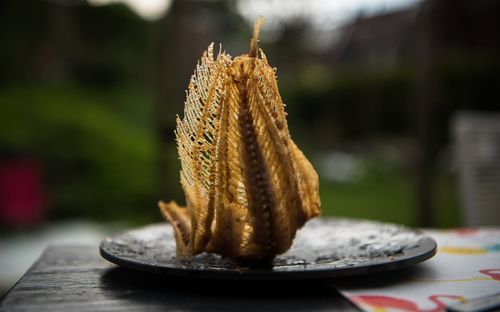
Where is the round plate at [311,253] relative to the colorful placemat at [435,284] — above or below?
above

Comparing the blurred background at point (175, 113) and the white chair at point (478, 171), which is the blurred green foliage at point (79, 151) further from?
the white chair at point (478, 171)

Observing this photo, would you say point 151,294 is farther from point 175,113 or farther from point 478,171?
point 175,113

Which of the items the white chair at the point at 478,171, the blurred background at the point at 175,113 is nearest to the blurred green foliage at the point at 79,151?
the blurred background at the point at 175,113

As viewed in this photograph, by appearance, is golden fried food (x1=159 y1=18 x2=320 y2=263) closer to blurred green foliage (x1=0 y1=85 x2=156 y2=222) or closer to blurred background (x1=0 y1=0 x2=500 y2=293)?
blurred background (x1=0 y1=0 x2=500 y2=293)

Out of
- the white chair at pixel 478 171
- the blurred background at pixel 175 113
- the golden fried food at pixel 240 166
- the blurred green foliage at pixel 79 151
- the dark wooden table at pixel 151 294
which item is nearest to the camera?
the dark wooden table at pixel 151 294

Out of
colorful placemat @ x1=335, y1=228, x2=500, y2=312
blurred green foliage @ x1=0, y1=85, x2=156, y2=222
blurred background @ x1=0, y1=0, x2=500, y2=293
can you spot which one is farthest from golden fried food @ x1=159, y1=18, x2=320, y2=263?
blurred green foliage @ x1=0, y1=85, x2=156, y2=222
